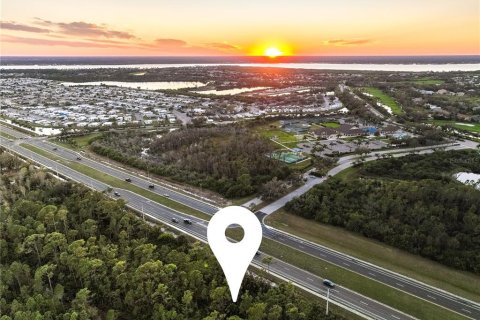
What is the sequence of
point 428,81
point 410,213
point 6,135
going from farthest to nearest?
point 428,81 < point 6,135 < point 410,213

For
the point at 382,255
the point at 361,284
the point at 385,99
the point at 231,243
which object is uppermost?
the point at 385,99

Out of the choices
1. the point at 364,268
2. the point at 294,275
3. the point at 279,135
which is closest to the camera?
the point at 294,275

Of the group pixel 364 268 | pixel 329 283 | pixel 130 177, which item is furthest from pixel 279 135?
pixel 329 283

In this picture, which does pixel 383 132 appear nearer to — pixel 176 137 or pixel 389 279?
pixel 176 137

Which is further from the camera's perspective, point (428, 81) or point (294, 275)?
point (428, 81)

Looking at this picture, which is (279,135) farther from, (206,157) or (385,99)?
(385,99)

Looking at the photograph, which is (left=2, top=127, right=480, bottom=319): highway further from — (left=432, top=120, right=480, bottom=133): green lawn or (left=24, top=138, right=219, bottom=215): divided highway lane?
(left=432, top=120, right=480, bottom=133): green lawn
